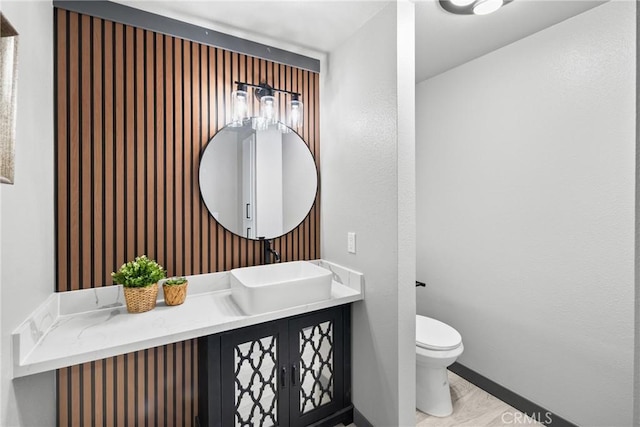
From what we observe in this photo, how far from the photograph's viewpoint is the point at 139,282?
147cm

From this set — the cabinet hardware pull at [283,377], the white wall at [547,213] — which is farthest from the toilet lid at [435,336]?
the cabinet hardware pull at [283,377]

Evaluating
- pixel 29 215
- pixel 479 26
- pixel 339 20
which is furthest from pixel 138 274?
pixel 479 26

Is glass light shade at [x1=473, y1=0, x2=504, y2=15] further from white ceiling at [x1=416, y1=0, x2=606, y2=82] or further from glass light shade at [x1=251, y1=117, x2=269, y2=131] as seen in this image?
glass light shade at [x1=251, y1=117, x2=269, y2=131]

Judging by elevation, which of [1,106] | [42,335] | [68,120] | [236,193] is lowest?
[42,335]

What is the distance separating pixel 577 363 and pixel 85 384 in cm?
269

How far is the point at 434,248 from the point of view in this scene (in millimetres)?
2645

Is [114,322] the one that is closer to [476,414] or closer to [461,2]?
[476,414]

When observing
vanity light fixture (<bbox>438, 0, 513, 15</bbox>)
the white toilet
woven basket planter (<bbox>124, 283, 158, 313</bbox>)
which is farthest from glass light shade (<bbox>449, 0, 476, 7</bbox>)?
woven basket planter (<bbox>124, 283, 158, 313</bbox>)

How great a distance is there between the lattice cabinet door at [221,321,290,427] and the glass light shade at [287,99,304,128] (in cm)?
131

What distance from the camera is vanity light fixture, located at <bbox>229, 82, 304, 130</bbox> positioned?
1859mm

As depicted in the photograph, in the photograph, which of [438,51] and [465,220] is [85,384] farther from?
[438,51]

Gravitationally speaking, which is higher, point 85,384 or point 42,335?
point 42,335

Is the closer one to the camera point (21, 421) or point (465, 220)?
point (21, 421)

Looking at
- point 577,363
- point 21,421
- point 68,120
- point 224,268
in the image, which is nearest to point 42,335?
point 21,421
